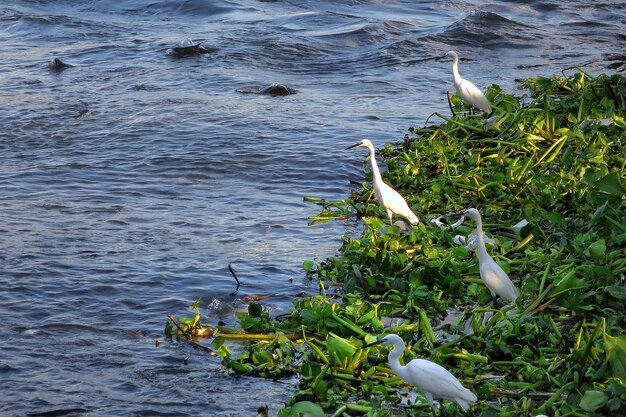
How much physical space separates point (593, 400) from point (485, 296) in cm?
158

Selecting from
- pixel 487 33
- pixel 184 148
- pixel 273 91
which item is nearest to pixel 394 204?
pixel 184 148

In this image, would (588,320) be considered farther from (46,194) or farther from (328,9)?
Answer: (328,9)

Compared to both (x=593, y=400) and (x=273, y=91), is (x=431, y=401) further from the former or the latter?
(x=273, y=91)

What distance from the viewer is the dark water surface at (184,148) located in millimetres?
5441

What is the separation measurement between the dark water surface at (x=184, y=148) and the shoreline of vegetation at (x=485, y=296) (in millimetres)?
309

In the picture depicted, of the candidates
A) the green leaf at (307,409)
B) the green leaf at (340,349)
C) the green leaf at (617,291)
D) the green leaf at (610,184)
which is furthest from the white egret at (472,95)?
the green leaf at (307,409)

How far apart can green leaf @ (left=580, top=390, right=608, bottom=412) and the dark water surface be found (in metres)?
1.49

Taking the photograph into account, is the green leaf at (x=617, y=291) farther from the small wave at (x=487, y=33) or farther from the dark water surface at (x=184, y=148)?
the small wave at (x=487, y=33)

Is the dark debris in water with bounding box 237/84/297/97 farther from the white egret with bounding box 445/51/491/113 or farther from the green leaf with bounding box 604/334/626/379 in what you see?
the green leaf with bounding box 604/334/626/379

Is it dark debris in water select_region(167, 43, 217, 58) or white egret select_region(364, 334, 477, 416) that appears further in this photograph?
dark debris in water select_region(167, 43, 217, 58)

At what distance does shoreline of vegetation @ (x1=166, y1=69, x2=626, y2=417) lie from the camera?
4555mm

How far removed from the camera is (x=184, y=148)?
9703mm

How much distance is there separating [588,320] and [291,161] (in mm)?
4708

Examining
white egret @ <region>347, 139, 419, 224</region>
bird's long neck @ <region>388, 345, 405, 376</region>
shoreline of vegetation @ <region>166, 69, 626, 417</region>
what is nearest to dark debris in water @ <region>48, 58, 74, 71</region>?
shoreline of vegetation @ <region>166, 69, 626, 417</region>
